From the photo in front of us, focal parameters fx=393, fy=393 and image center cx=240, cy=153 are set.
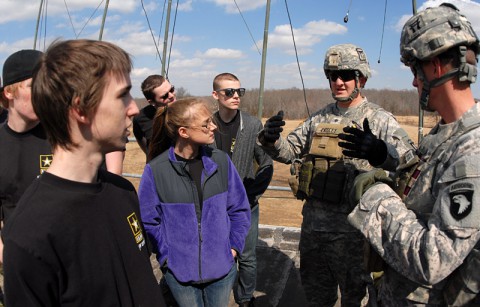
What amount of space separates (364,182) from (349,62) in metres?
1.20

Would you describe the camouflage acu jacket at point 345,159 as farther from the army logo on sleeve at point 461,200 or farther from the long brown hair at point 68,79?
the long brown hair at point 68,79

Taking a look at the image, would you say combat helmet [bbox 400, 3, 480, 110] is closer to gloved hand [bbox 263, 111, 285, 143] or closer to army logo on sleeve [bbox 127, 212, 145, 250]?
gloved hand [bbox 263, 111, 285, 143]

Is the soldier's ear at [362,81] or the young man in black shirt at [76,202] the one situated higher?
the soldier's ear at [362,81]

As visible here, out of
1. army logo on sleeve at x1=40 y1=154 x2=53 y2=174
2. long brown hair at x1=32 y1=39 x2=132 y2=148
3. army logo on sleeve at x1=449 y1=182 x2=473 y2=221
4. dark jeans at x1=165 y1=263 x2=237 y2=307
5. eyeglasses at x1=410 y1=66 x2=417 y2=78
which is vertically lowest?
dark jeans at x1=165 y1=263 x2=237 y2=307

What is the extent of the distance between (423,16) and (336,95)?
3.83 ft

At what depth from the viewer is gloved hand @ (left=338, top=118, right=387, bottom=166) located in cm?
236

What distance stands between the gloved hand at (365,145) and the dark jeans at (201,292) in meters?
1.16

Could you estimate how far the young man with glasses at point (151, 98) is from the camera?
415cm

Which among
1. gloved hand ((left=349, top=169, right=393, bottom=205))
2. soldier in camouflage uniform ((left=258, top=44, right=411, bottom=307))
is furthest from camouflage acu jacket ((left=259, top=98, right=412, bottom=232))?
gloved hand ((left=349, top=169, right=393, bottom=205))

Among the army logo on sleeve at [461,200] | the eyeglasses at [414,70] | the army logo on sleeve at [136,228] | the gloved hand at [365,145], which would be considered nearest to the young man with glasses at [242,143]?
the gloved hand at [365,145]

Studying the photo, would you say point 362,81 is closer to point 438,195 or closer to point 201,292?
point 438,195

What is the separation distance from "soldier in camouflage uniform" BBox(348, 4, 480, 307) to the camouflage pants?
0.90 meters

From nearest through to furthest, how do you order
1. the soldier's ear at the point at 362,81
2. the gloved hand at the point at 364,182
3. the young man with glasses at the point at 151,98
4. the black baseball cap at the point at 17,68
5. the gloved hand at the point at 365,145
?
the gloved hand at the point at 364,182 → the black baseball cap at the point at 17,68 → the gloved hand at the point at 365,145 → the soldier's ear at the point at 362,81 → the young man with glasses at the point at 151,98

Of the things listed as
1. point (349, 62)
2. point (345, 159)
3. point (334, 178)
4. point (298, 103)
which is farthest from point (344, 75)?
point (298, 103)
